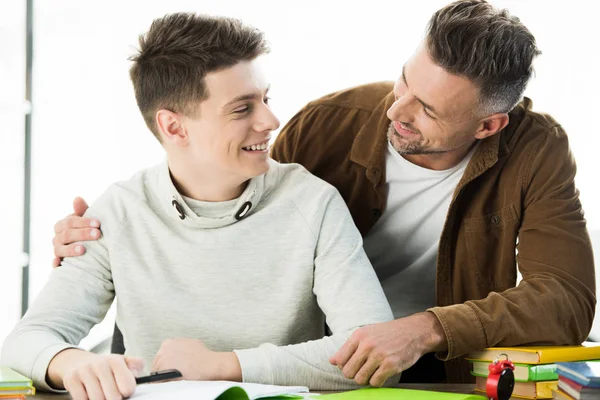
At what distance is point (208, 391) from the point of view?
129 centimetres

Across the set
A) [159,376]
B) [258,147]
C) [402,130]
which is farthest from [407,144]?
[159,376]

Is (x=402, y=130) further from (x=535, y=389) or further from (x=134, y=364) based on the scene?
(x=134, y=364)

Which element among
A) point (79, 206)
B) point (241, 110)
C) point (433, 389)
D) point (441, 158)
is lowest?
point (433, 389)

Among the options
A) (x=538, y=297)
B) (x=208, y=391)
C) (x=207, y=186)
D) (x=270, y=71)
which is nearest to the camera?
(x=208, y=391)

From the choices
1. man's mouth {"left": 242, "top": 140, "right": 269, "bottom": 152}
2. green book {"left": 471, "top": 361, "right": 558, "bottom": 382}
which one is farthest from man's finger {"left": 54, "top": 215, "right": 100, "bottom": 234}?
green book {"left": 471, "top": 361, "right": 558, "bottom": 382}

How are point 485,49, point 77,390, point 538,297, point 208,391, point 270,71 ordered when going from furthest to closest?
point 270,71 → point 485,49 → point 538,297 → point 77,390 → point 208,391

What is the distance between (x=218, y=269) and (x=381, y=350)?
43cm

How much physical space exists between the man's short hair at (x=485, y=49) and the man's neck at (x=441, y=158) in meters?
0.14

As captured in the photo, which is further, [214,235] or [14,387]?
[214,235]

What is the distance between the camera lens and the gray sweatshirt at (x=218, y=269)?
69.5 inches

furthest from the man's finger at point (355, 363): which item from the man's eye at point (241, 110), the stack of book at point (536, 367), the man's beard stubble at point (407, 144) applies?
the man's beard stubble at point (407, 144)

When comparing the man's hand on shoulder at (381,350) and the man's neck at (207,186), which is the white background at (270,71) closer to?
the man's neck at (207,186)

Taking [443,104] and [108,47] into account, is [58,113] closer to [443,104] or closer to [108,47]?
[108,47]

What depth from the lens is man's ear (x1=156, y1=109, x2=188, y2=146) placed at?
185 centimetres
